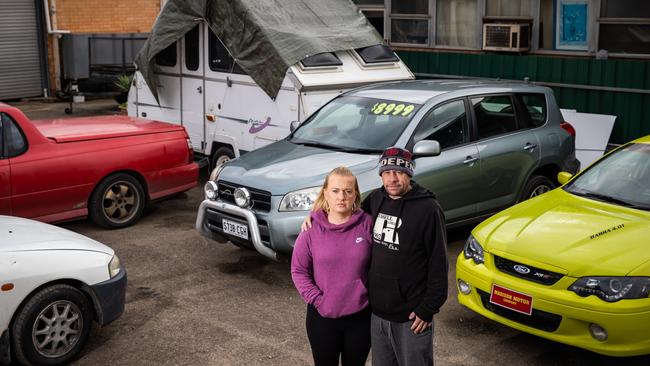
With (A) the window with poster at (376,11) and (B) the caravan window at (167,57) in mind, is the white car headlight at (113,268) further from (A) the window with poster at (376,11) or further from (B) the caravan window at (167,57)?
(A) the window with poster at (376,11)

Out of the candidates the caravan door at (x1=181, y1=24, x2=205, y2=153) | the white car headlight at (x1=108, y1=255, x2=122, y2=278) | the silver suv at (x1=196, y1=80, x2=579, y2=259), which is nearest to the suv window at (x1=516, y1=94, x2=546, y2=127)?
the silver suv at (x1=196, y1=80, x2=579, y2=259)

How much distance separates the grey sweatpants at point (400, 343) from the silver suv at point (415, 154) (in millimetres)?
2999

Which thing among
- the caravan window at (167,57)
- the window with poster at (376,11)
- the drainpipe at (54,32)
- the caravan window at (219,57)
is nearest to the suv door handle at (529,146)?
the caravan window at (219,57)

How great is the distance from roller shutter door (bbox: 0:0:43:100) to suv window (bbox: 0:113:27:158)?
11995mm

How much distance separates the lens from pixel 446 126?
8633mm

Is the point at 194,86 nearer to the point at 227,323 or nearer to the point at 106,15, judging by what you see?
the point at 227,323

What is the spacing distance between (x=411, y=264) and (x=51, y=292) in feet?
9.22

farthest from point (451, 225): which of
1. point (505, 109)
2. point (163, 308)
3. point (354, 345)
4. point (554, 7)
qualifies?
point (554, 7)

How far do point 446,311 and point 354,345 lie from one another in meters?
2.78

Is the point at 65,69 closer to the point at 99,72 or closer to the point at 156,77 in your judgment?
the point at 99,72

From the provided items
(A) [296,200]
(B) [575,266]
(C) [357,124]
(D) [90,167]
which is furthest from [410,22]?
(B) [575,266]

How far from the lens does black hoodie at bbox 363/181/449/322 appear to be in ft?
14.5

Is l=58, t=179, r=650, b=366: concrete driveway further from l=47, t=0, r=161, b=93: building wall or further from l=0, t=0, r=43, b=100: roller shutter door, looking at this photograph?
l=47, t=0, r=161, b=93: building wall

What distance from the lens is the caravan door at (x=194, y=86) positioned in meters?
11.9
